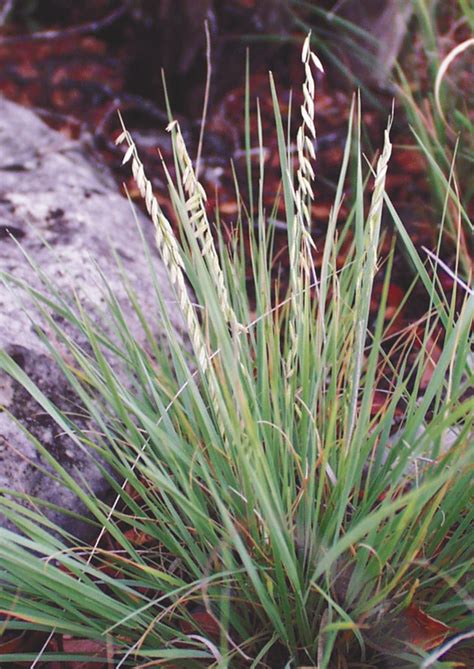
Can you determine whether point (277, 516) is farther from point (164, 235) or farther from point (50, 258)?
point (50, 258)

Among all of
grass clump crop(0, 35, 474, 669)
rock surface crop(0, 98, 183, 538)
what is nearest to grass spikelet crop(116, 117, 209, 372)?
Result: grass clump crop(0, 35, 474, 669)

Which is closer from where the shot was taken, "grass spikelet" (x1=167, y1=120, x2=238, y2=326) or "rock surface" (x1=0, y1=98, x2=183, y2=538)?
"grass spikelet" (x1=167, y1=120, x2=238, y2=326)

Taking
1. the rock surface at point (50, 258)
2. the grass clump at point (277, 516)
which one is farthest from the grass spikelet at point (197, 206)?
the rock surface at point (50, 258)

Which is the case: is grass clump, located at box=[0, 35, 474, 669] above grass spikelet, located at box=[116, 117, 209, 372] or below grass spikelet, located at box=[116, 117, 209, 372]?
below

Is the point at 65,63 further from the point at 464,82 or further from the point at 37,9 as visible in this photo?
the point at 464,82

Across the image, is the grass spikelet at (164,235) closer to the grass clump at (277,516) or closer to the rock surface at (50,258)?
the grass clump at (277,516)

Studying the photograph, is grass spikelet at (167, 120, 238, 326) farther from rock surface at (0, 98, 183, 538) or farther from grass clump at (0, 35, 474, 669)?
rock surface at (0, 98, 183, 538)

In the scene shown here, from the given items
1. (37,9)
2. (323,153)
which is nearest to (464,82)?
(323,153)

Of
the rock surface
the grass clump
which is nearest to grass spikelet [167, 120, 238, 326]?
the grass clump

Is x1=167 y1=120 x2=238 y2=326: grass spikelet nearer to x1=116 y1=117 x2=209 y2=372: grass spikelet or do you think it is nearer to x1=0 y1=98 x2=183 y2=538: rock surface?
x1=116 y1=117 x2=209 y2=372: grass spikelet
